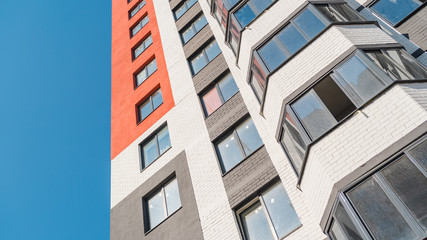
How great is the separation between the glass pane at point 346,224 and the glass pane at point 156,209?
23.0 feet

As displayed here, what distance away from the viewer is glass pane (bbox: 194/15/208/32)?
19188 millimetres

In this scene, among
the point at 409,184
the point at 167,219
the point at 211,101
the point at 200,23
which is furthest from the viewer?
the point at 200,23

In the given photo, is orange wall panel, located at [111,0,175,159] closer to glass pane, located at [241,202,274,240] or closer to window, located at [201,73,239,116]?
→ window, located at [201,73,239,116]

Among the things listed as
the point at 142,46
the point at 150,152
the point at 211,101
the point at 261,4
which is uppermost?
the point at 142,46

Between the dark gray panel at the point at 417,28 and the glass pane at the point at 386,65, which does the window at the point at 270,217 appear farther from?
the dark gray panel at the point at 417,28

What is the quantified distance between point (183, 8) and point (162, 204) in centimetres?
1303

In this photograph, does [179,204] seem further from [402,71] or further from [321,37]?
[402,71]

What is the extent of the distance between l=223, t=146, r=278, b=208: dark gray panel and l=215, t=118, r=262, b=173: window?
A: 1.49 feet

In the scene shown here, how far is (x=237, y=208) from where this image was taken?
10852 mm

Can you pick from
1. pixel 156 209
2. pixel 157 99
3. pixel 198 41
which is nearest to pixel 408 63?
pixel 156 209

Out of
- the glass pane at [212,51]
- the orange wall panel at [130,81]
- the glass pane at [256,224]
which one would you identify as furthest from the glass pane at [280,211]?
→ the glass pane at [212,51]

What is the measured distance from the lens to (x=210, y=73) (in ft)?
52.0

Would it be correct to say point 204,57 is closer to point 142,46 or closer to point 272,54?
point 142,46

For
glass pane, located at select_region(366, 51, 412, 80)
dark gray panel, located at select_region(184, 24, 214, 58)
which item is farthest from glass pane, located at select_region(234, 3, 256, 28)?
glass pane, located at select_region(366, 51, 412, 80)
